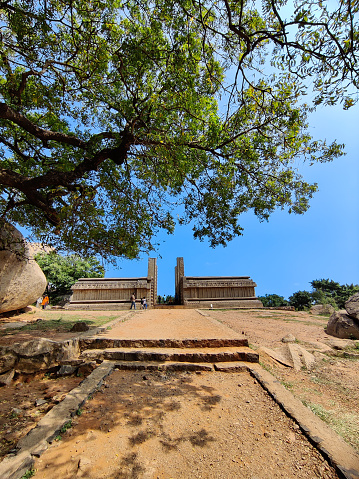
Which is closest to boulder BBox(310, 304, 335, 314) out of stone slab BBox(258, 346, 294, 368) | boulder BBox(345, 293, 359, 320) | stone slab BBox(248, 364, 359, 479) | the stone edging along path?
boulder BBox(345, 293, 359, 320)

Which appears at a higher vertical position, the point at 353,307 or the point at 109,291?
the point at 109,291

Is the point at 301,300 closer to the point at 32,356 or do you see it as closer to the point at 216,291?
the point at 216,291

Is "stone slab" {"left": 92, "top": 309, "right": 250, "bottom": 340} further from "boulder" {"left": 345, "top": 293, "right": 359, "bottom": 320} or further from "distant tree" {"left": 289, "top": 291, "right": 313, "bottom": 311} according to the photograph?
"distant tree" {"left": 289, "top": 291, "right": 313, "bottom": 311}

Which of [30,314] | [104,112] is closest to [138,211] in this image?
[104,112]

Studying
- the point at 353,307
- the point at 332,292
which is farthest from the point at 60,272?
the point at 332,292

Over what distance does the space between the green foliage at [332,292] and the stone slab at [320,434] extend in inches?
672

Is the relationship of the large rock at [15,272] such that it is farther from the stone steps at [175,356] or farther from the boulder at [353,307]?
the boulder at [353,307]

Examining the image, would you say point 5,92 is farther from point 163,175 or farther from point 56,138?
point 163,175

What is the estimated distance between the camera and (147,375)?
152 inches

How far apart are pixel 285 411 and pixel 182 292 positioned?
49.0 ft

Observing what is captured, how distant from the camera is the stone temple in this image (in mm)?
16375

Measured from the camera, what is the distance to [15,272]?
311 inches

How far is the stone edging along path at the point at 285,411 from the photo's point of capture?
1.86 metres

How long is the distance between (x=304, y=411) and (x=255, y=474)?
113 cm
